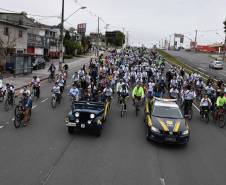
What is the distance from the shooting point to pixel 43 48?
209ft

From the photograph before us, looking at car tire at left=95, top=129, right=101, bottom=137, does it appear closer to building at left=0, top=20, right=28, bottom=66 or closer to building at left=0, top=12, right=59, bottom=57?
building at left=0, top=20, right=28, bottom=66

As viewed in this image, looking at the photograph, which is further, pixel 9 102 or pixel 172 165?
pixel 9 102

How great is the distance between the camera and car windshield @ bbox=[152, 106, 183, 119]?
13992mm

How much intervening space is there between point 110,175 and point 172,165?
7.56ft

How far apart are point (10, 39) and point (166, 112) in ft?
103

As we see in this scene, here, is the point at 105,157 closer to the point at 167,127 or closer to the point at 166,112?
the point at 167,127

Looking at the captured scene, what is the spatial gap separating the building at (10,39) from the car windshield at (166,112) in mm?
25366

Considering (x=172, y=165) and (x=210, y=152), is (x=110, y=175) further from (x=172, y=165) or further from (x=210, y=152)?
(x=210, y=152)

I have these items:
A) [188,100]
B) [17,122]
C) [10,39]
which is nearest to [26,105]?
[17,122]

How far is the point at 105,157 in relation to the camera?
10938mm

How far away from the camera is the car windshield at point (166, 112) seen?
45.9 feet

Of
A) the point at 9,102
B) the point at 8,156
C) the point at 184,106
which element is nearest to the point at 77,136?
the point at 8,156

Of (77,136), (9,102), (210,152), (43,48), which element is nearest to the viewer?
(210,152)

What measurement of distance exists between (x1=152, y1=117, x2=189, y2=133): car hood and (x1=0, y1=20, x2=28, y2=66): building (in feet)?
86.7
